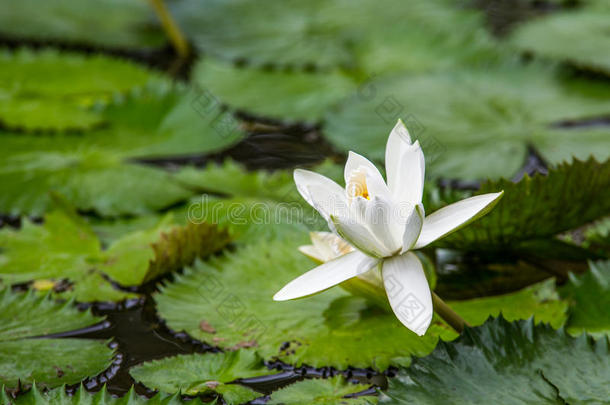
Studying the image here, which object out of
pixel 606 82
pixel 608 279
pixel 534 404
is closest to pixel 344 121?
pixel 606 82

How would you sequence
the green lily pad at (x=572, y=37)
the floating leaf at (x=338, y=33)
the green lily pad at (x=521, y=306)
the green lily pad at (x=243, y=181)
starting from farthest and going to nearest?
the floating leaf at (x=338, y=33), the green lily pad at (x=572, y=37), the green lily pad at (x=243, y=181), the green lily pad at (x=521, y=306)

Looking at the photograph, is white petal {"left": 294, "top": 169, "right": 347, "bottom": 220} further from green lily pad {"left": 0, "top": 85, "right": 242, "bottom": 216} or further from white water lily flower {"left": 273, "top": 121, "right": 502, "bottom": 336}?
green lily pad {"left": 0, "top": 85, "right": 242, "bottom": 216}

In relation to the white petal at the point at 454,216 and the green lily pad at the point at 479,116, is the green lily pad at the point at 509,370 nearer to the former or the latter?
the white petal at the point at 454,216

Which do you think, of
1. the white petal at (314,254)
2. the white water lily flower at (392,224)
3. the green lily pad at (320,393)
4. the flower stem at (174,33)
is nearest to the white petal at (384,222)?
the white water lily flower at (392,224)

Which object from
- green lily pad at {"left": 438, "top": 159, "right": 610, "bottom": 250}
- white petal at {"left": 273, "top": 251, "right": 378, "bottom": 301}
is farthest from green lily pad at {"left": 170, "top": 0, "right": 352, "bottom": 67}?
white petal at {"left": 273, "top": 251, "right": 378, "bottom": 301}

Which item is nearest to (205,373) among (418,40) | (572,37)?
(418,40)

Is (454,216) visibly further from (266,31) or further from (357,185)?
(266,31)

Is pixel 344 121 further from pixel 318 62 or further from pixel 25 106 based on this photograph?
pixel 25 106
